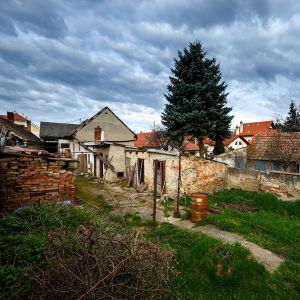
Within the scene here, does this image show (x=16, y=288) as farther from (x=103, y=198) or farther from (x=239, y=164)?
(x=239, y=164)

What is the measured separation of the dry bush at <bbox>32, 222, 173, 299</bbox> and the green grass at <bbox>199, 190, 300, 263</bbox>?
14.3ft

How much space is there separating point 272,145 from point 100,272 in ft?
58.9

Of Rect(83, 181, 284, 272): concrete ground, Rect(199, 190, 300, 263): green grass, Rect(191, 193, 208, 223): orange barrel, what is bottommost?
Rect(83, 181, 284, 272): concrete ground

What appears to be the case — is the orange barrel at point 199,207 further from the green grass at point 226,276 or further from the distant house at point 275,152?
the distant house at point 275,152

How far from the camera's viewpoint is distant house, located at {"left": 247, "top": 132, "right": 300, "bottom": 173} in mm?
15906

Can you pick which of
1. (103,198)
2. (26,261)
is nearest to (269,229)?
(26,261)

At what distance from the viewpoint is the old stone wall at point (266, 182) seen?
33.9 ft

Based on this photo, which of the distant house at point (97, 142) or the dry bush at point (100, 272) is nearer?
the dry bush at point (100, 272)

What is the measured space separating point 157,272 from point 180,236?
3597 mm

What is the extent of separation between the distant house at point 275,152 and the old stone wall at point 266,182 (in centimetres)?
542

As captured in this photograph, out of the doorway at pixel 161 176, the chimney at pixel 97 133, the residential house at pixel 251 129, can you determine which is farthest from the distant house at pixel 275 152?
the residential house at pixel 251 129

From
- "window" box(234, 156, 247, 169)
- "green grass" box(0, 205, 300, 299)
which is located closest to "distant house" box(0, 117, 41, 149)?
"green grass" box(0, 205, 300, 299)

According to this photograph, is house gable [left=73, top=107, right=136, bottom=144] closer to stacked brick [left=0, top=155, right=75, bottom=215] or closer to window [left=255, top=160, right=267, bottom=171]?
window [left=255, top=160, right=267, bottom=171]

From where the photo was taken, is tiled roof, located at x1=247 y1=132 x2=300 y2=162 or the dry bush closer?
the dry bush
